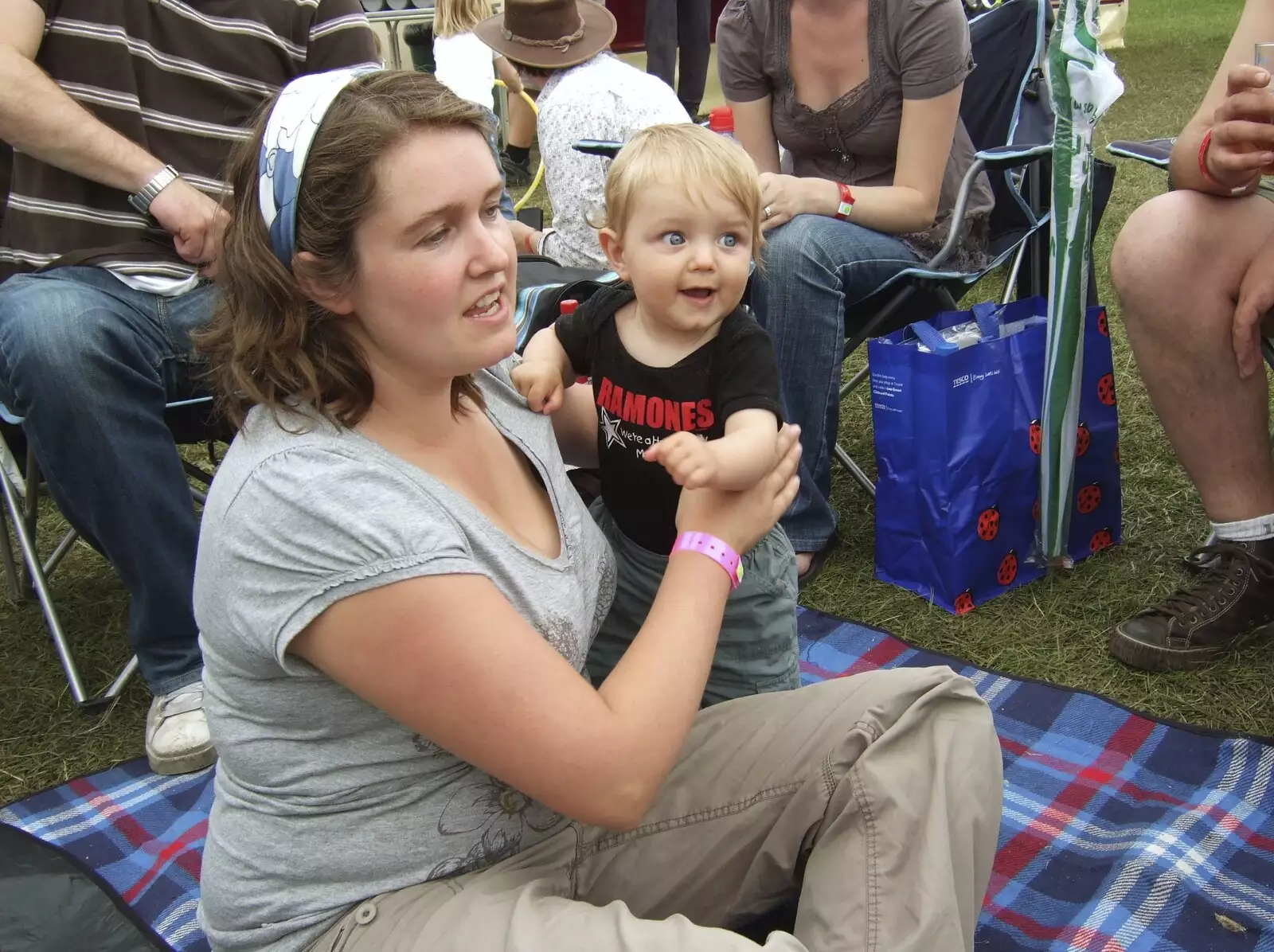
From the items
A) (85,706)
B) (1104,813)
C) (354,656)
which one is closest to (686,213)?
(354,656)

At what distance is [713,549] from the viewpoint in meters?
1.43

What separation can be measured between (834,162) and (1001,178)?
50 cm

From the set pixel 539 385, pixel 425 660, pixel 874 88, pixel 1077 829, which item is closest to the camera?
Result: pixel 425 660

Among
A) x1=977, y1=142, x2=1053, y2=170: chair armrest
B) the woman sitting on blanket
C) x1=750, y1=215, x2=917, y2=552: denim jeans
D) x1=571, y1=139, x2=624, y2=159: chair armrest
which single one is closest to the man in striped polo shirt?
x1=571, y1=139, x2=624, y2=159: chair armrest

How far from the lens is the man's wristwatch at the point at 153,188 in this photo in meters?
2.63

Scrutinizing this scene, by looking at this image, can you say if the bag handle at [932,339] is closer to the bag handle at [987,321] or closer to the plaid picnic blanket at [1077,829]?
the bag handle at [987,321]

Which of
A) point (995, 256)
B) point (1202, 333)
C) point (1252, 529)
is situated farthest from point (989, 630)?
point (995, 256)

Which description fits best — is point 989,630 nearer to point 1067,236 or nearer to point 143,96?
point 1067,236

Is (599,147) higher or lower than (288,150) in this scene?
lower

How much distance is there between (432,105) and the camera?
4.22ft

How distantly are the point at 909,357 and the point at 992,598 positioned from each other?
65 cm

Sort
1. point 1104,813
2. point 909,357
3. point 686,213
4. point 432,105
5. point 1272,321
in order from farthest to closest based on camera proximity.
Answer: point 909,357 < point 1272,321 < point 1104,813 < point 686,213 < point 432,105

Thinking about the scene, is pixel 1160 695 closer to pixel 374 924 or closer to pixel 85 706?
pixel 374 924

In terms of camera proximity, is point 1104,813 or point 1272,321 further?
point 1272,321
